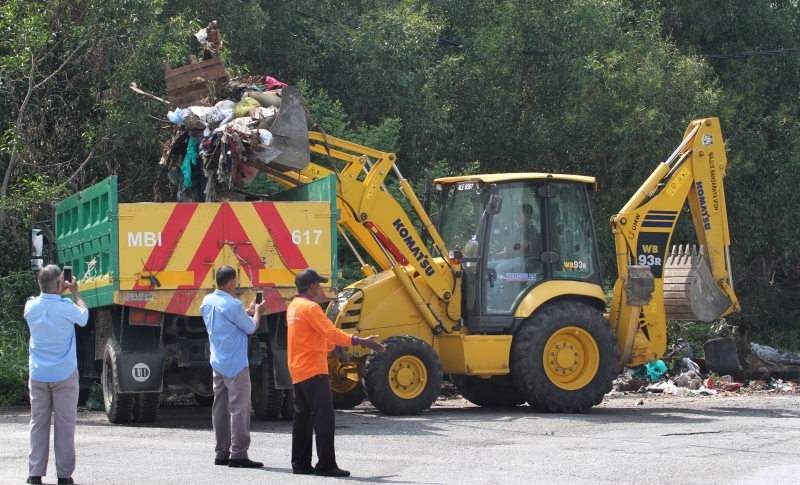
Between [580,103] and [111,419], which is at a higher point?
[580,103]

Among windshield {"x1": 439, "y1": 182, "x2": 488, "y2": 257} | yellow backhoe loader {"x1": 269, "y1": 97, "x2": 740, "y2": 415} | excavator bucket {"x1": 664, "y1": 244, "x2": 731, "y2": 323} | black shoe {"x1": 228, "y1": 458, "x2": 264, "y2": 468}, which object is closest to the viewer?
black shoe {"x1": 228, "y1": 458, "x2": 264, "y2": 468}

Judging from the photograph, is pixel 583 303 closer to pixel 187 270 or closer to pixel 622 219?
pixel 622 219

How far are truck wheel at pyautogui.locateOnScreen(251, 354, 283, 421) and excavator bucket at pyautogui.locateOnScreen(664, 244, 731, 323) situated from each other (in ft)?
17.2

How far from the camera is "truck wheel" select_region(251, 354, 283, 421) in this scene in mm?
11078

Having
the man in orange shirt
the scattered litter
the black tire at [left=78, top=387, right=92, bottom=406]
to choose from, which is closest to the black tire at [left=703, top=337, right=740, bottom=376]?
the scattered litter

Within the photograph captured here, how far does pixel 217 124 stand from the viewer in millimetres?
11398

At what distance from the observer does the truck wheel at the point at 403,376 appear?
38.0 ft

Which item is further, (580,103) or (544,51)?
(544,51)

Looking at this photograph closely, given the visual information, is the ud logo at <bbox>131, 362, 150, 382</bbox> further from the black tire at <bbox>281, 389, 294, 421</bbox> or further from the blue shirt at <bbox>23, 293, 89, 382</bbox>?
the blue shirt at <bbox>23, 293, 89, 382</bbox>

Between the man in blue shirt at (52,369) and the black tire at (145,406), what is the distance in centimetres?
354

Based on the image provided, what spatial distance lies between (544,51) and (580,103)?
233 centimetres

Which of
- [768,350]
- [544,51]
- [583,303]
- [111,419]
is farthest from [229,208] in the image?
[544,51]

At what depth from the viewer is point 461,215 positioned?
1284cm

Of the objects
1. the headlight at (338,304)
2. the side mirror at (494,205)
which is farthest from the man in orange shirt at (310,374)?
the side mirror at (494,205)
